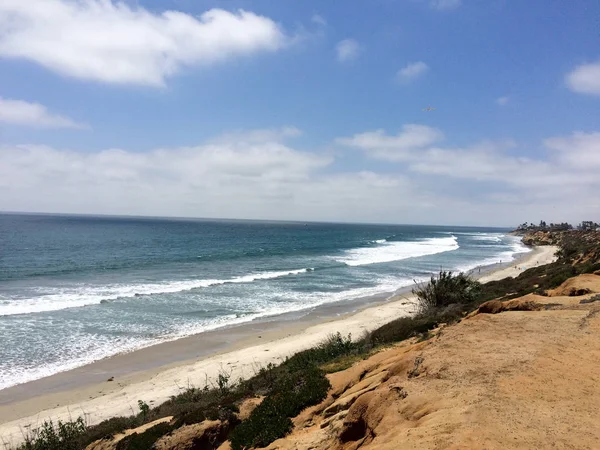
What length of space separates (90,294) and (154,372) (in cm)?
1805

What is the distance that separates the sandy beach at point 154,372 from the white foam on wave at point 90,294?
38.9ft

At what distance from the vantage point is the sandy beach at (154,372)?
14.7 m

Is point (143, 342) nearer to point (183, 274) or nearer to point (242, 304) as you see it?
point (242, 304)

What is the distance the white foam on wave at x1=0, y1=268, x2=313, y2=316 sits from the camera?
28.4 m

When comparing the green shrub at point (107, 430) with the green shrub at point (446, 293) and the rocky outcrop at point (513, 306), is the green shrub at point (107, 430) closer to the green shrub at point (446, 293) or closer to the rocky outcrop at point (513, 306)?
the rocky outcrop at point (513, 306)

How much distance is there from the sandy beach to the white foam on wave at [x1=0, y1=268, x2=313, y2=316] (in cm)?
1187

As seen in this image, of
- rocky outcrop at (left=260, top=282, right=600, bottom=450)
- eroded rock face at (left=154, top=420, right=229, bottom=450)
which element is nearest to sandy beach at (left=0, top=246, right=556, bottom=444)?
eroded rock face at (left=154, top=420, right=229, bottom=450)

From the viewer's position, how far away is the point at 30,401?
15.7 metres

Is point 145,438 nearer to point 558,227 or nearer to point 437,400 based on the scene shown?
point 437,400

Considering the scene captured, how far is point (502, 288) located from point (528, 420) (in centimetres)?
2134

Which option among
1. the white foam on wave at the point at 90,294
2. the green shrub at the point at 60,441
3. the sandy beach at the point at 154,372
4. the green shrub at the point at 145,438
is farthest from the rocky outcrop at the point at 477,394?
the white foam on wave at the point at 90,294

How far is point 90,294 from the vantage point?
33344 mm

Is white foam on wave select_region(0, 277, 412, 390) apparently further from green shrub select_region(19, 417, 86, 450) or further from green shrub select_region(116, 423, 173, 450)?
green shrub select_region(116, 423, 173, 450)

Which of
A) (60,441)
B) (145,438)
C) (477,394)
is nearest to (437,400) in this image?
(477,394)
